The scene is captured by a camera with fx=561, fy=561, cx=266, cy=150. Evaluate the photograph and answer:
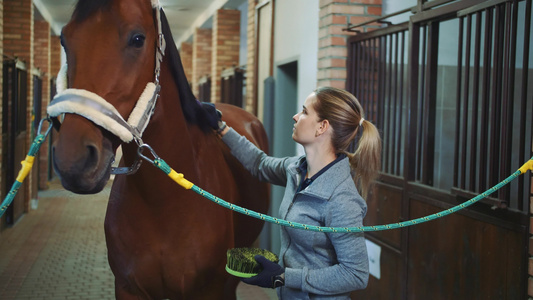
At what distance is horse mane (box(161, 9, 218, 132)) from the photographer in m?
2.09

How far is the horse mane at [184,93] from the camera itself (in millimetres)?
2092

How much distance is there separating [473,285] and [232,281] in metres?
1.16

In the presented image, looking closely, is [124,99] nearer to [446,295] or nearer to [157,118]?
[157,118]

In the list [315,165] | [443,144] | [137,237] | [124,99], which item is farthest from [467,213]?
[443,144]

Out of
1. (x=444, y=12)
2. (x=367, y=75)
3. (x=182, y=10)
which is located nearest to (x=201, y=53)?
(x=182, y=10)

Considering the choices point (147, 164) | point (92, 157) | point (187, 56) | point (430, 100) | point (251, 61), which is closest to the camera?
point (92, 157)

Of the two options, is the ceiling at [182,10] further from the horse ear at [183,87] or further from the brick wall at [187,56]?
the horse ear at [183,87]

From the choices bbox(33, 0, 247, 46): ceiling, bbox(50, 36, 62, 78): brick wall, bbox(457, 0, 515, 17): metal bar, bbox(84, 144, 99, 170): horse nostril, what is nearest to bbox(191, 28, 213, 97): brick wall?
bbox(33, 0, 247, 46): ceiling

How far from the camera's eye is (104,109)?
1618 millimetres

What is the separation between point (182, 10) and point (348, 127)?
9731mm

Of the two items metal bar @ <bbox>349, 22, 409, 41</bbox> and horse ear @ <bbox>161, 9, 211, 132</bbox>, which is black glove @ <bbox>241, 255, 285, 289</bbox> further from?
metal bar @ <bbox>349, 22, 409, 41</bbox>

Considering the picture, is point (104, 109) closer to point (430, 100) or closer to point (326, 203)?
point (326, 203)

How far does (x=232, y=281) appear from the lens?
8.91 ft

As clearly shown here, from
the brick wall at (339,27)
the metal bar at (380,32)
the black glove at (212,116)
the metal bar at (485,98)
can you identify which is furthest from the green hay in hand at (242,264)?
the brick wall at (339,27)
